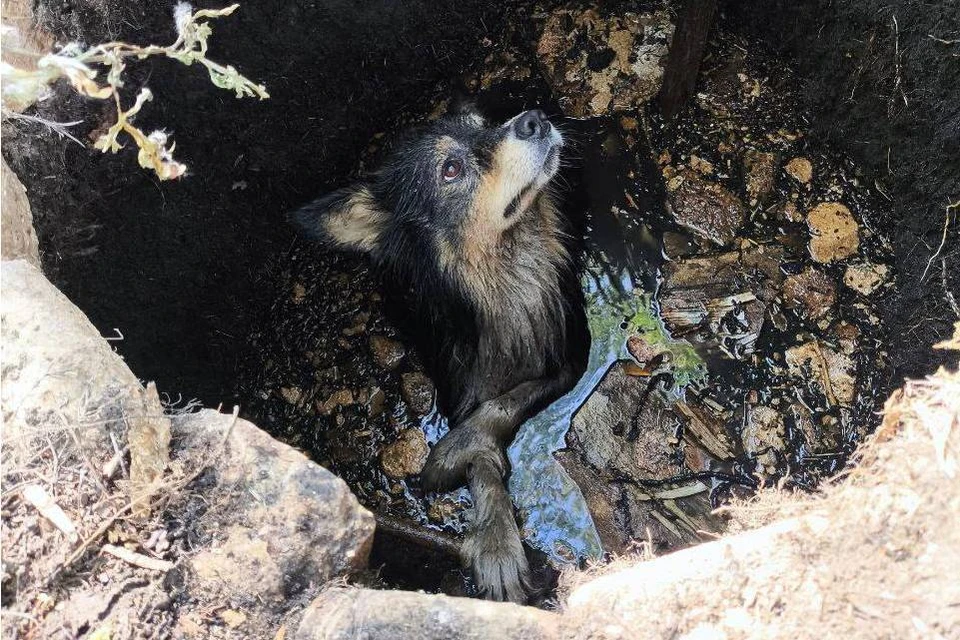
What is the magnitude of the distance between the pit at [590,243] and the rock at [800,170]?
0.02 meters

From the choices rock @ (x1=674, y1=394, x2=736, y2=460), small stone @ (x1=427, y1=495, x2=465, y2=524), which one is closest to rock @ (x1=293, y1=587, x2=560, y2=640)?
small stone @ (x1=427, y1=495, x2=465, y2=524)

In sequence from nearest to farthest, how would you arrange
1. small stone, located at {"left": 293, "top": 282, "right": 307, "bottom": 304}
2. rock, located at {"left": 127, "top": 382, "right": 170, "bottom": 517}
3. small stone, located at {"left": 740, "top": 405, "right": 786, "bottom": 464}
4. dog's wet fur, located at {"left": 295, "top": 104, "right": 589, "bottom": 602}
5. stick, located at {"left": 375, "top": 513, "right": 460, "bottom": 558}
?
rock, located at {"left": 127, "top": 382, "right": 170, "bottom": 517}, dog's wet fur, located at {"left": 295, "top": 104, "right": 589, "bottom": 602}, stick, located at {"left": 375, "top": 513, "right": 460, "bottom": 558}, small stone, located at {"left": 740, "top": 405, "right": 786, "bottom": 464}, small stone, located at {"left": 293, "top": 282, "right": 307, "bottom": 304}

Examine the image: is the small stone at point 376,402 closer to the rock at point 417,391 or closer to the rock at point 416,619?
the rock at point 417,391

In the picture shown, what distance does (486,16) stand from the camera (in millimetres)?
4801

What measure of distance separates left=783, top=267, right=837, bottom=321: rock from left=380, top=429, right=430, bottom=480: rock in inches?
84.4

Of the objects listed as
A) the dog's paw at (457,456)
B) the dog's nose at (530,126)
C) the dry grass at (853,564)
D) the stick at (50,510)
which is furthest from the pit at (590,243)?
the dry grass at (853,564)

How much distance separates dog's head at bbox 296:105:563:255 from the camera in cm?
360

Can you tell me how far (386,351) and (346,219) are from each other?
0.96m

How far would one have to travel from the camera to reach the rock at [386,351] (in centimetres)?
456

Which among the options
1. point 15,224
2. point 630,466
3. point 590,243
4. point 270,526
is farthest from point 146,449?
point 590,243

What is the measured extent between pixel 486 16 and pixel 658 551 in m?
3.29

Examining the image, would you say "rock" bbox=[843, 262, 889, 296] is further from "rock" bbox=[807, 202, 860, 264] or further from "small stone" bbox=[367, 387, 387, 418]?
"small stone" bbox=[367, 387, 387, 418]

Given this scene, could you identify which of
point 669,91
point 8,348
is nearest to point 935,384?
point 8,348

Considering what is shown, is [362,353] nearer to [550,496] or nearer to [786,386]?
[550,496]
